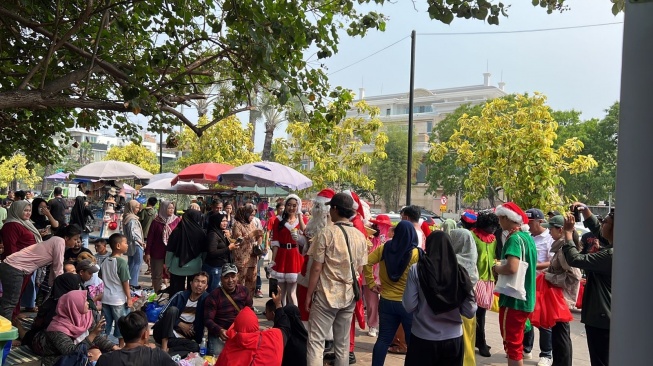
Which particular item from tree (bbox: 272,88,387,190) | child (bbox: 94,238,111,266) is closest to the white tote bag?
child (bbox: 94,238,111,266)

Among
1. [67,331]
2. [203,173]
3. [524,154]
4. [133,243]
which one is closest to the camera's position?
[67,331]

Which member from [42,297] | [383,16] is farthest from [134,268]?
[383,16]

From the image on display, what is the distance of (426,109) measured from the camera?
63.8m

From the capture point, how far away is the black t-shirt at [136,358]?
338 centimetres

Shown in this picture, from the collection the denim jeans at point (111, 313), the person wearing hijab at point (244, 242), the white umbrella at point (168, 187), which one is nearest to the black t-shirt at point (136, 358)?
the denim jeans at point (111, 313)

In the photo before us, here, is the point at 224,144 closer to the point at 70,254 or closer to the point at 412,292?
the point at 70,254

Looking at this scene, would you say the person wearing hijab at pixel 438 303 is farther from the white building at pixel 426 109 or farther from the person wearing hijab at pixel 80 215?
the white building at pixel 426 109

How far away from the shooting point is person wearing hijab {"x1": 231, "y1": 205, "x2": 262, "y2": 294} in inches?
310

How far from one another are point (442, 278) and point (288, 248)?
3.61 meters

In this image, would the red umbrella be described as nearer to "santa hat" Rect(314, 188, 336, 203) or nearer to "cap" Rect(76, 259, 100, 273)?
"cap" Rect(76, 259, 100, 273)

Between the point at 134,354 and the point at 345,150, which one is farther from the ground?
the point at 345,150

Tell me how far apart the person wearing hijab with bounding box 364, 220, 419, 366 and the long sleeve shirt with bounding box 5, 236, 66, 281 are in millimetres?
3988

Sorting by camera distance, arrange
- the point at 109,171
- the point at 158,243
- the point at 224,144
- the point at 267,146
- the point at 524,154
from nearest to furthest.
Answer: the point at 158,243, the point at 524,154, the point at 109,171, the point at 224,144, the point at 267,146

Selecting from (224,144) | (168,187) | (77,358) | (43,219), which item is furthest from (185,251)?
(224,144)
